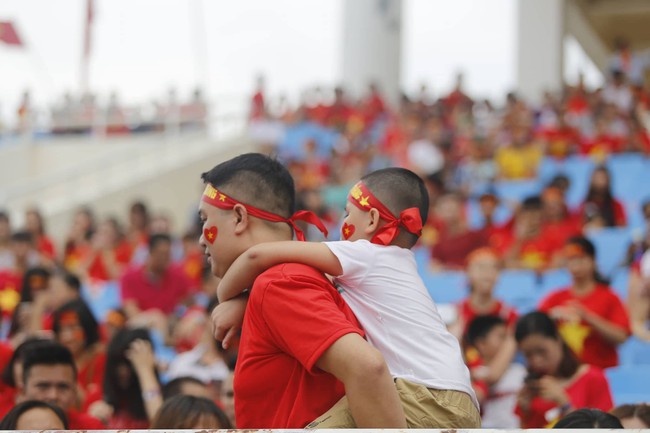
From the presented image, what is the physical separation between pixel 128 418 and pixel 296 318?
2.78 m

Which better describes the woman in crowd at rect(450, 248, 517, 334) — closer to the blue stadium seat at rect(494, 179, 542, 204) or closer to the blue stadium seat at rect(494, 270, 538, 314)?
the blue stadium seat at rect(494, 270, 538, 314)

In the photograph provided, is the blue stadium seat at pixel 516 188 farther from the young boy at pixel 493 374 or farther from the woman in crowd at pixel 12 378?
the woman in crowd at pixel 12 378

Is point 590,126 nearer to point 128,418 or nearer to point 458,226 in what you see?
point 458,226

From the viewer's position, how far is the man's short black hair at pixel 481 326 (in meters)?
5.47

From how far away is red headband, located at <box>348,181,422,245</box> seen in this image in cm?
256

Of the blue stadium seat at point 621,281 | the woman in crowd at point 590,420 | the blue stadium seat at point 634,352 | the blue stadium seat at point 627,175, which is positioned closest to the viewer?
the woman in crowd at point 590,420

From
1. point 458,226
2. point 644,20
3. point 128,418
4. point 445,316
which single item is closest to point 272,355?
point 128,418

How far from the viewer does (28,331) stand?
680 centimetres

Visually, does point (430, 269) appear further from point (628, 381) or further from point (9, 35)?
point (9, 35)

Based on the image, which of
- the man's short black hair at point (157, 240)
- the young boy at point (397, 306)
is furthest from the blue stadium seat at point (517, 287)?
the young boy at point (397, 306)

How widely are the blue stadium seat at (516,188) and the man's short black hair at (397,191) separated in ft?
29.0

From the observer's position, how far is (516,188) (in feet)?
38.7

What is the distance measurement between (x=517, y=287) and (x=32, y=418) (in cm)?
491

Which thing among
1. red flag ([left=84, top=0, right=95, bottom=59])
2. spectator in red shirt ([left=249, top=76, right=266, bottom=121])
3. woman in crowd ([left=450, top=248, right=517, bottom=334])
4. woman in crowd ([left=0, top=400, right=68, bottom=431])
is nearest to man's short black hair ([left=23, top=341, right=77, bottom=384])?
woman in crowd ([left=0, top=400, right=68, bottom=431])
